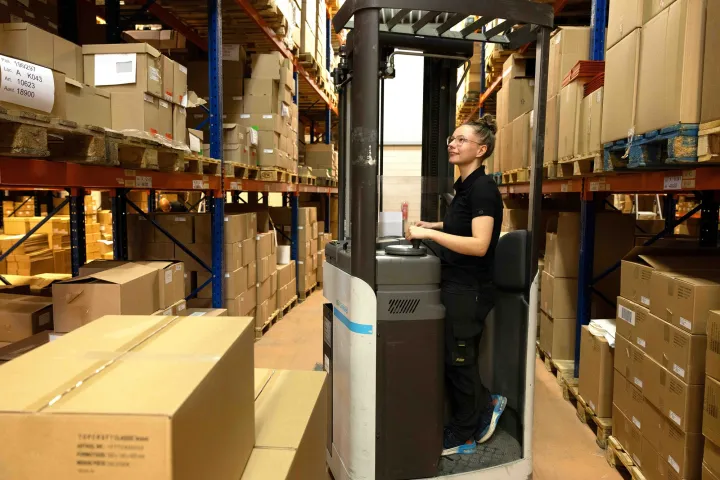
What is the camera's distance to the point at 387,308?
2.57 m

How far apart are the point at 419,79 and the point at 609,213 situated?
2227mm

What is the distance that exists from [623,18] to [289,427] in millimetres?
2947

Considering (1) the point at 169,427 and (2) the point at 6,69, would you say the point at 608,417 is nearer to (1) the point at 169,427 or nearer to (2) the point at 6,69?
(1) the point at 169,427

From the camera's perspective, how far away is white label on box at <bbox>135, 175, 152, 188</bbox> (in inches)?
137

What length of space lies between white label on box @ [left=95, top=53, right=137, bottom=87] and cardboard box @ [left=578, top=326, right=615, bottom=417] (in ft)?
12.2

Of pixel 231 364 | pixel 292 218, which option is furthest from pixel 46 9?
pixel 292 218

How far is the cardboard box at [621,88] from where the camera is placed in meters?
2.88

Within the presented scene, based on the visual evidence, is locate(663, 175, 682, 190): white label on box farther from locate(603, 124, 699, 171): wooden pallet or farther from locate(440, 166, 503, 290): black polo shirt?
locate(440, 166, 503, 290): black polo shirt

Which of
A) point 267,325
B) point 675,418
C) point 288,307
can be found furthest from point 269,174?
point 675,418

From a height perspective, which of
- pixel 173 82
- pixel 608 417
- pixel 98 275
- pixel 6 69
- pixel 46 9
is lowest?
pixel 608 417

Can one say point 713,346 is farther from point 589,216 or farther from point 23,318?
point 23,318

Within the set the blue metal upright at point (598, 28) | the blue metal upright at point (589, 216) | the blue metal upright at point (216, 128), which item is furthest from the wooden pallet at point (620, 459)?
the blue metal upright at point (216, 128)

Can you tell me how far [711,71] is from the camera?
223cm

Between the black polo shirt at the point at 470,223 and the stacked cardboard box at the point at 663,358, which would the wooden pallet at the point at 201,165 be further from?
the stacked cardboard box at the point at 663,358
